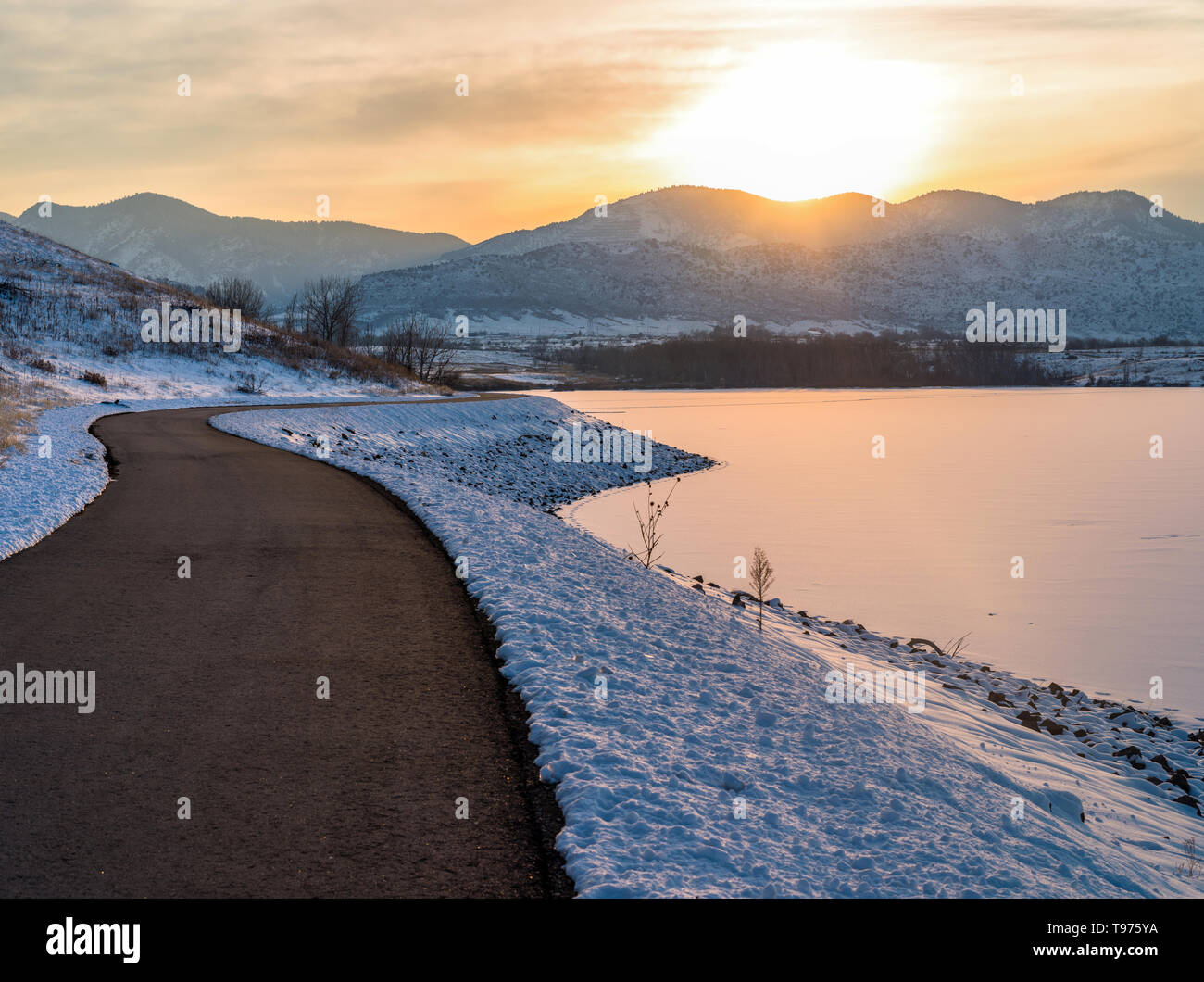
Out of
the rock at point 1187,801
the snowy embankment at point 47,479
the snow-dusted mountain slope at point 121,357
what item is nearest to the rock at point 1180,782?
the rock at point 1187,801

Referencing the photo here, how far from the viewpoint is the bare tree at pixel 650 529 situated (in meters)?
18.5

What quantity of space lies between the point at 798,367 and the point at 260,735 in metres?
126

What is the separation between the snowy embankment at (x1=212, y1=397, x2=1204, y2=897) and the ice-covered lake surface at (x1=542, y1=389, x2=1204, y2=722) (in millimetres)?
2641

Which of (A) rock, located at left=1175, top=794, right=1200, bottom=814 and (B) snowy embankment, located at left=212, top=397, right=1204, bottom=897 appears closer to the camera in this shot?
(B) snowy embankment, located at left=212, top=397, right=1204, bottom=897

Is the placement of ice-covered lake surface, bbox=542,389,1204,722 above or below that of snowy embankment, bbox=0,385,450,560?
below

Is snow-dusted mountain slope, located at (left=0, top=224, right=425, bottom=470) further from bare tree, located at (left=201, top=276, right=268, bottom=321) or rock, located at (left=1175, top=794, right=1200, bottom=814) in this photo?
rock, located at (left=1175, top=794, right=1200, bottom=814)

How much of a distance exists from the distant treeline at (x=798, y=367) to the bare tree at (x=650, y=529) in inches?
3600

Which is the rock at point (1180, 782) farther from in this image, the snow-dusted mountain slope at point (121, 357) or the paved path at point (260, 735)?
the snow-dusted mountain slope at point (121, 357)

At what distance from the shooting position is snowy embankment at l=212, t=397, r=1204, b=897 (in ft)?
18.4

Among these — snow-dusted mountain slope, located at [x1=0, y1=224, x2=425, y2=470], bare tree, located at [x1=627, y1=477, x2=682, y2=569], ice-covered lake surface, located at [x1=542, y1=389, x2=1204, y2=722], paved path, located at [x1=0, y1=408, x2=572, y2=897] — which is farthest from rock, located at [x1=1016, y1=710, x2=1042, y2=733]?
snow-dusted mountain slope, located at [x1=0, y1=224, x2=425, y2=470]

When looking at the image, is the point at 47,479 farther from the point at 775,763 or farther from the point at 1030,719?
the point at 1030,719

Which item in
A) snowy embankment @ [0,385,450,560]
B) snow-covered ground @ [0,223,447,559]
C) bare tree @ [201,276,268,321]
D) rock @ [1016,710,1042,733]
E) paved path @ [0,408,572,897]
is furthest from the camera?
bare tree @ [201,276,268,321]
